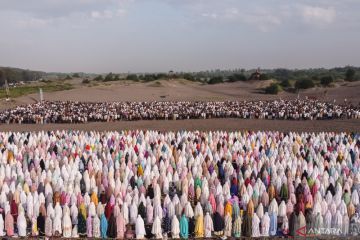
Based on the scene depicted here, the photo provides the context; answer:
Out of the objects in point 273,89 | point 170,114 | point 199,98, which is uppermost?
point 273,89

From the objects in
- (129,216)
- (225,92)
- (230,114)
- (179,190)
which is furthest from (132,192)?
(225,92)

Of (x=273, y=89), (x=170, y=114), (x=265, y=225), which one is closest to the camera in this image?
(x=265, y=225)

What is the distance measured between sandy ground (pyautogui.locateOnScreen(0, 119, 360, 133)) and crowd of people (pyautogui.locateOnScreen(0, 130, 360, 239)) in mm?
6370

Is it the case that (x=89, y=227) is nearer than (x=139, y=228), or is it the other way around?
(x=139, y=228)

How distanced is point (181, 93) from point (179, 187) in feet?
128

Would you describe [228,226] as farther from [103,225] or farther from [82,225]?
[82,225]

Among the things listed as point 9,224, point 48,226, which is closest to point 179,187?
point 48,226

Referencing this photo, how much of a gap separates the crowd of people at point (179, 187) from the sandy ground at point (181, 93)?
24.3 meters

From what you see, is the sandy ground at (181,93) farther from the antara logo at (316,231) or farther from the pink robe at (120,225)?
the pink robe at (120,225)

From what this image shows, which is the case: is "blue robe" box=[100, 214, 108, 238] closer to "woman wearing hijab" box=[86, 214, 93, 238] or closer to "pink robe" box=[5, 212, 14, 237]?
"woman wearing hijab" box=[86, 214, 93, 238]

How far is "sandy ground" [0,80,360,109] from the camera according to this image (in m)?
43.0

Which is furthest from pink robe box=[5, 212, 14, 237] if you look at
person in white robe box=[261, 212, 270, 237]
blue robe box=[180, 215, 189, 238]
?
person in white robe box=[261, 212, 270, 237]

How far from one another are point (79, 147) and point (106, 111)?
1387cm

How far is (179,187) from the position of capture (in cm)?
1163
